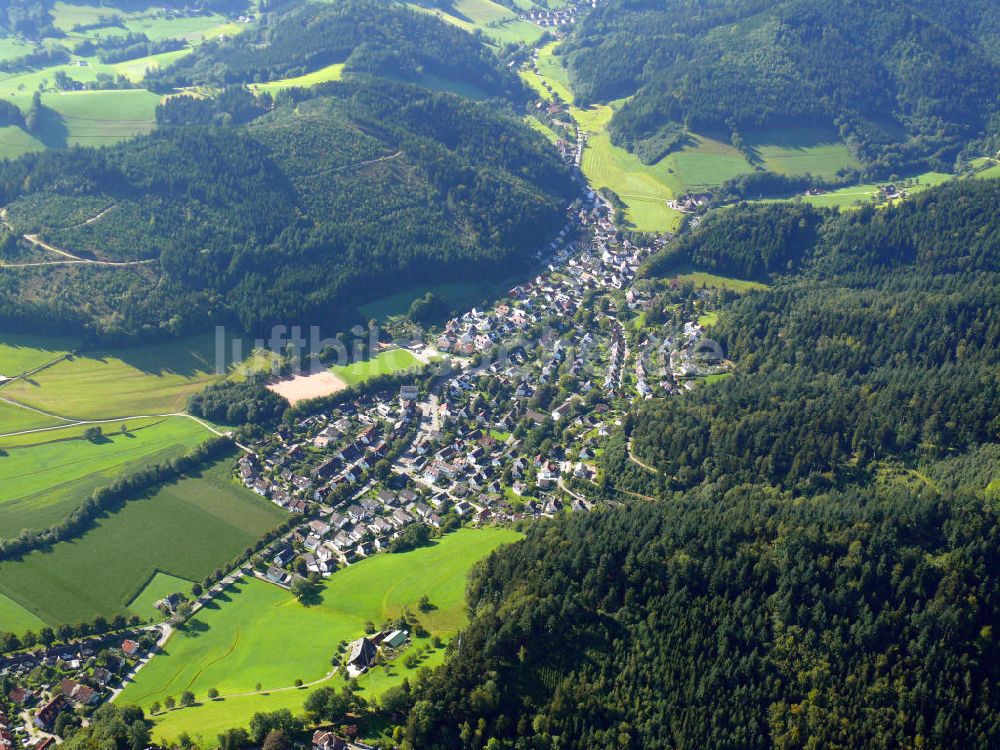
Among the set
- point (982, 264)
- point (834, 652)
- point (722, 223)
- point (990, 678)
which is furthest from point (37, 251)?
point (982, 264)

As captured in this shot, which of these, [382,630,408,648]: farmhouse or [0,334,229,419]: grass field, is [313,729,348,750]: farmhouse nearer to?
[382,630,408,648]: farmhouse

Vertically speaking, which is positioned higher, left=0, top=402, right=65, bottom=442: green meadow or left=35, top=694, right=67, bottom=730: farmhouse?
left=0, top=402, right=65, bottom=442: green meadow

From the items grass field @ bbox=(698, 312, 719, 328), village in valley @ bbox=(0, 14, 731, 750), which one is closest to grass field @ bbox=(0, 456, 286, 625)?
village in valley @ bbox=(0, 14, 731, 750)

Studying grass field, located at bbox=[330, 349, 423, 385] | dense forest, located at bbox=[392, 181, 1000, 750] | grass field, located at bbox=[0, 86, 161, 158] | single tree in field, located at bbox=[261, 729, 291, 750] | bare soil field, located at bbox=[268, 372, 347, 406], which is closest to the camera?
single tree in field, located at bbox=[261, 729, 291, 750]

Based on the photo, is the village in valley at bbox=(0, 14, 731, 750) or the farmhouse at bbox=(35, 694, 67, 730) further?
the village in valley at bbox=(0, 14, 731, 750)

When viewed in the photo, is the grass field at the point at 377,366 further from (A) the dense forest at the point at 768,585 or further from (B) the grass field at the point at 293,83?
(B) the grass field at the point at 293,83

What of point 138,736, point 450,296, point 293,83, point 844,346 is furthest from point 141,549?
point 293,83
